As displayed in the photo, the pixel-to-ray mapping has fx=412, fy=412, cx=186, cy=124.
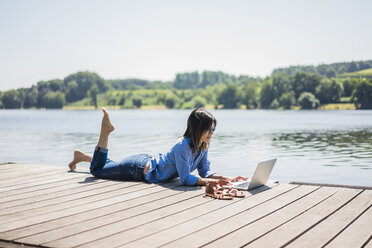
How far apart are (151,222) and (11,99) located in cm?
13294

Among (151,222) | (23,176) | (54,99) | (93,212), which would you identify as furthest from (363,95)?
(151,222)

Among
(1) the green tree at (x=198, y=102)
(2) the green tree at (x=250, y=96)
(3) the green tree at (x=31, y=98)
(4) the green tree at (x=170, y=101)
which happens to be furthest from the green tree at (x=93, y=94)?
(2) the green tree at (x=250, y=96)

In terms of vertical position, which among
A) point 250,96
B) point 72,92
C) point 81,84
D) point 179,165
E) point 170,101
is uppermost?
point 81,84

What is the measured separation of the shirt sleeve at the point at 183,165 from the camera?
4.91 meters

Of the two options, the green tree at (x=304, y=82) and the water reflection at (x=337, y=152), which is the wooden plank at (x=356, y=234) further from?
the green tree at (x=304, y=82)

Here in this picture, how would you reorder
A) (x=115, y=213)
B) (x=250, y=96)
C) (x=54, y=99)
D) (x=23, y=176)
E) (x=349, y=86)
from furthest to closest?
(x=54, y=99) → (x=250, y=96) → (x=349, y=86) → (x=23, y=176) → (x=115, y=213)

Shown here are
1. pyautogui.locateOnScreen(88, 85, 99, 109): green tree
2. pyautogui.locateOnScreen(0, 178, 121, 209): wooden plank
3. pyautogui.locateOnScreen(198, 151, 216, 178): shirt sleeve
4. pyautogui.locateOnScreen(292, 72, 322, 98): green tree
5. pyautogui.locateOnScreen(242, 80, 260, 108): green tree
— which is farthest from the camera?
pyautogui.locateOnScreen(242, 80, 260, 108): green tree

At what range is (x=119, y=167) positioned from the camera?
220 inches

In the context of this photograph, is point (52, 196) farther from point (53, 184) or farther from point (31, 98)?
point (31, 98)

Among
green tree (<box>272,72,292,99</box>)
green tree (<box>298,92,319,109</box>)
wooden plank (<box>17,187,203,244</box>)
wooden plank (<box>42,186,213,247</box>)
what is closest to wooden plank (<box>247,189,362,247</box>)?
wooden plank (<box>42,186,213,247</box>)

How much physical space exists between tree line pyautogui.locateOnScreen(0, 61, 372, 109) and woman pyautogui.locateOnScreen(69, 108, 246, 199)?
9444cm

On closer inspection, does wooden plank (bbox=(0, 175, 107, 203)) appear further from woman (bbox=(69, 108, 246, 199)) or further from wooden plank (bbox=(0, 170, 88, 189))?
wooden plank (bbox=(0, 170, 88, 189))

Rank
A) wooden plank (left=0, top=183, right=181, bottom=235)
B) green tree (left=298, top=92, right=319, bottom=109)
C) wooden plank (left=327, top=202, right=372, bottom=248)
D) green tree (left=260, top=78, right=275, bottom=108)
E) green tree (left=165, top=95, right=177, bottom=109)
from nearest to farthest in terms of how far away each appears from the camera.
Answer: wooden plank (left=327, top=202, right=372, bottom=248) < wooden plank (left=0, top=183, right=181, bottom=235) < green tree (left=298, top=92, right=319, bottom=109) < green tree (left=260, top=78, right=275, bottom=108) < green tree (left=165, top=95, right=177, bottom=109)

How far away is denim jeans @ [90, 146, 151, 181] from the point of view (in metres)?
5.50
